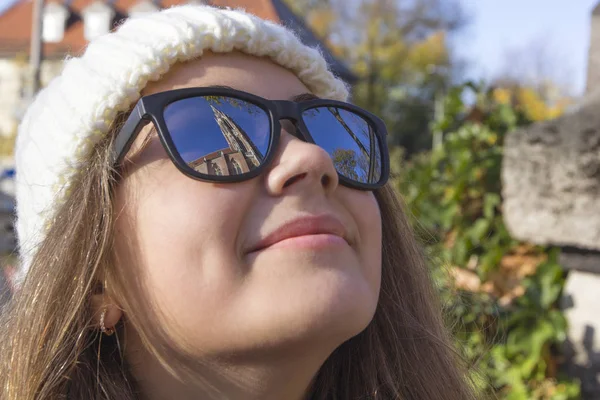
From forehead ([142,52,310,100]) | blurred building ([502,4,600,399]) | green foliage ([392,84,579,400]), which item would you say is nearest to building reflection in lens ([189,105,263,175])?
forehead ([142,52,310,100])

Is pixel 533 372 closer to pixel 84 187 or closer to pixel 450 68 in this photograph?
pixel 84 187

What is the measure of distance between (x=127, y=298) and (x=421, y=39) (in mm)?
30880

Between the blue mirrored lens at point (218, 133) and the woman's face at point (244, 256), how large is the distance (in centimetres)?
4

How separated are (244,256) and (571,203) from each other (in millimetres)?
2011

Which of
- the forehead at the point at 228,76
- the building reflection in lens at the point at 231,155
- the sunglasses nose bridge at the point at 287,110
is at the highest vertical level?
the forehead at the point at 228,76

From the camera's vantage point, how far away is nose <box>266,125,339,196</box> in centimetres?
135

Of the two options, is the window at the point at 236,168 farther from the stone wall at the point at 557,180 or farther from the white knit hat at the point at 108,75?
the stone wall at the point at 557,180

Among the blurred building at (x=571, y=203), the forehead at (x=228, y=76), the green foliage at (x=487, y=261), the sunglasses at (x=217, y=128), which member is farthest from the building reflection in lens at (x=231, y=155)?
the blurred building at (x=571, y=203)

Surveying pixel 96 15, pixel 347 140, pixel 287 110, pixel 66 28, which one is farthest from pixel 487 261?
pixel 66 28

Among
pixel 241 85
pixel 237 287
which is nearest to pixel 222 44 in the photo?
pixel 241 85

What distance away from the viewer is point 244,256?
4.29ft

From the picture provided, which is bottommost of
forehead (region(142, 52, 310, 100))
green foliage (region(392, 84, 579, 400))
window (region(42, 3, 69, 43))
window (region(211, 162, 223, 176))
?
green foliage (region(392, 84, 579, 400))

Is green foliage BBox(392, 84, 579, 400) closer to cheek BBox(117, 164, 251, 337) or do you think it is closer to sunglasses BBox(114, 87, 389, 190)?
sunglasses BBox(114, 87, 389, 190)

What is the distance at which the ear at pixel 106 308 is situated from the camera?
145 centimetres
